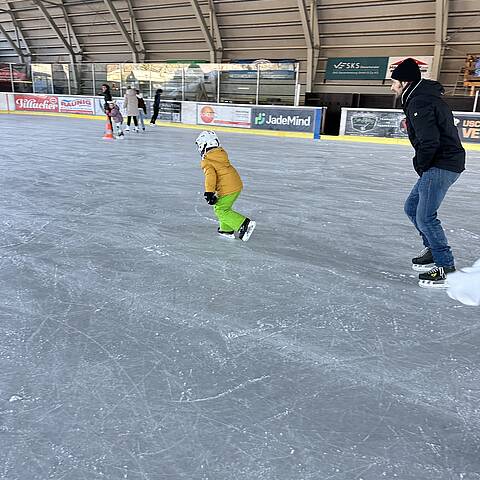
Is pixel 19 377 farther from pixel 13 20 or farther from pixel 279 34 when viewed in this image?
pixel 13 20

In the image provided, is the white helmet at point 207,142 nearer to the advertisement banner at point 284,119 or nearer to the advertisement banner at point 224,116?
the advertisement banner at point 284,119

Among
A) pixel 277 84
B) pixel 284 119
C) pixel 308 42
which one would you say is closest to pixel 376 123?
pixel 284 119

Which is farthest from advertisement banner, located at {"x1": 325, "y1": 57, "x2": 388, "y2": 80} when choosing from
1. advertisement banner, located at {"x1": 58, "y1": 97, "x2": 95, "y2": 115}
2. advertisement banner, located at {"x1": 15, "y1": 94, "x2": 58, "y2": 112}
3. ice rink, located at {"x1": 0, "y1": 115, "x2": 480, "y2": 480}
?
ice rink, located at {"x1": 0, "y1": 115, "x2": 480, "y2": 480}

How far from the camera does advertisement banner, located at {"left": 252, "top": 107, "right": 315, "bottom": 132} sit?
507 inches

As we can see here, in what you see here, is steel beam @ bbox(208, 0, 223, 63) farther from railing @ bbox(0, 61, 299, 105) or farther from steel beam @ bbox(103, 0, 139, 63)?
steel beam @ bbox(103, 0, 139, 63)

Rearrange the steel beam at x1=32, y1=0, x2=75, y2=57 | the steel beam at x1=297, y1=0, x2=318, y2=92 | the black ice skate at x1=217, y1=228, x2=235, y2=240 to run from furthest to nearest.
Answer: the steel beam at x1=32, y1=0, x2=75, y2=57, the steel beam at x1=297, y1=0, x2=318, y2=92, the black ice skate at x1=217, y1=228, x2=235, y2=240

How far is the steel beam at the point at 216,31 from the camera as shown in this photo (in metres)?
17.4

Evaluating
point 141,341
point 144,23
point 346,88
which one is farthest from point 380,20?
point 141,341

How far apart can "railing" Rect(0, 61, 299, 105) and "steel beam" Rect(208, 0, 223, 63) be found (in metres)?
2.51

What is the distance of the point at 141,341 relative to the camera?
6.36 feet

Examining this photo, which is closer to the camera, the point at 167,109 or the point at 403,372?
the point at 403,372

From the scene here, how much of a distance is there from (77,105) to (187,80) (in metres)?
5.27

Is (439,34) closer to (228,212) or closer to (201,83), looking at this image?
(201,83)

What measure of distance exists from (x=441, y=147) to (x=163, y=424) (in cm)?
A: 215
